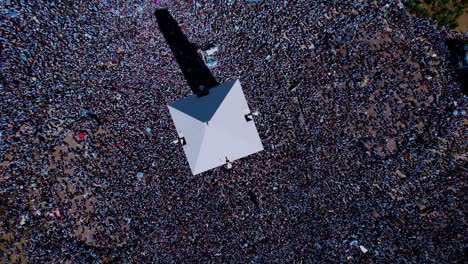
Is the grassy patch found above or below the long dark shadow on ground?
below

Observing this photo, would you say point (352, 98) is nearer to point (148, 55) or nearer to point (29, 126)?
point (148, 55)

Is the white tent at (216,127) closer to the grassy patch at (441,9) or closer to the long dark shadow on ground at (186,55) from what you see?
the long dark shadow on ground at (186,55)

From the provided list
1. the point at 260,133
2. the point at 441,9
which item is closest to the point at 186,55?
the point at 260,133

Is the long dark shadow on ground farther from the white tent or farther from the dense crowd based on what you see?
the white tent

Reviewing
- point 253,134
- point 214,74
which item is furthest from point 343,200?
point 214,74

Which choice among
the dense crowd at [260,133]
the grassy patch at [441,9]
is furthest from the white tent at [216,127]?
the grassy patch at [441,9]

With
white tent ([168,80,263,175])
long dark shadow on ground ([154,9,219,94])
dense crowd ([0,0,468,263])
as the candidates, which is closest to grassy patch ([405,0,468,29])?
dense crowd ([0,0,468,263])
